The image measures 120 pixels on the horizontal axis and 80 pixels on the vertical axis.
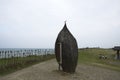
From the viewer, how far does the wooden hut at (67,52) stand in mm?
17062

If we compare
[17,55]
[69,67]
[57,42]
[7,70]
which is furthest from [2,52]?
[69,67]

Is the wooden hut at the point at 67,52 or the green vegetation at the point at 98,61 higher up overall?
the wooden hut at the point at 67,52

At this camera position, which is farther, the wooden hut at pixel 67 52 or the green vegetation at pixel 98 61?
the green vegetation at pixel 98 61

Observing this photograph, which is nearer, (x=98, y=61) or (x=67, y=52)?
(x=67, y=52)

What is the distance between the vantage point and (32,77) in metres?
14.9

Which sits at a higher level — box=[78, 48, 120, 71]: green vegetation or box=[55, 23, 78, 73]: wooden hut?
box=[55, 23, 78, 73]: wooden hut

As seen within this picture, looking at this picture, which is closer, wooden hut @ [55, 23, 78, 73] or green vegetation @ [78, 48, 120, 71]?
wooden hut @ [55, 23, 78, 73]

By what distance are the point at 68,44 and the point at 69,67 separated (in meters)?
2.10

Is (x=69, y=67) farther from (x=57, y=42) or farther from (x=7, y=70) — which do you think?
(x=7, y=70)

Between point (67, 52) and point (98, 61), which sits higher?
point (67, 52)

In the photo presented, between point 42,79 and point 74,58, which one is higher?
point 74,58

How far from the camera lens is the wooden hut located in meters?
17.1

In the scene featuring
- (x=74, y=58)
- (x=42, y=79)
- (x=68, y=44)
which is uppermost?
(x=68, y=44)

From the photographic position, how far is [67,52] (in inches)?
672
